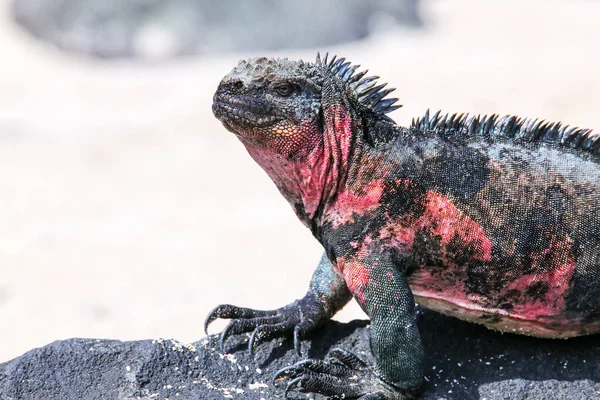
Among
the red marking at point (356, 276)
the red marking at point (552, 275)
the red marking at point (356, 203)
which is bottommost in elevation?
the red marking at point (552, 275)

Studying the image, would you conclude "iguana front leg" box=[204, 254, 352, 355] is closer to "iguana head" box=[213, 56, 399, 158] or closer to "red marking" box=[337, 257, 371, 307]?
"red marking" box=[337, 257, 371, 307]

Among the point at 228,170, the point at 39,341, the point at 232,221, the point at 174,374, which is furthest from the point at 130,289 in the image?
the point at 174,374

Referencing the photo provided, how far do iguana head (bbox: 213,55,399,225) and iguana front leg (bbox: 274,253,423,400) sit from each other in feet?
1.25

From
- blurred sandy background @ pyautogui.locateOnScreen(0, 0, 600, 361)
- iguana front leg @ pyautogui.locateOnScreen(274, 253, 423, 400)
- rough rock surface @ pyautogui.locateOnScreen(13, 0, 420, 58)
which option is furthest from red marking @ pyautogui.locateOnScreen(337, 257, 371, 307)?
rough rock surface @ pyautogui.locateOnScreen(13, 0, 420, 58)

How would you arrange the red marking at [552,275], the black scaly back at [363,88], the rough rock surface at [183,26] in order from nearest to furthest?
the red marking at [552,275], the black scaly back at [363,88], the rough rock surface at [183,26]

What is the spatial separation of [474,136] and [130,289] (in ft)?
17.5

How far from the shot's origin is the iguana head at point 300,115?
348cm

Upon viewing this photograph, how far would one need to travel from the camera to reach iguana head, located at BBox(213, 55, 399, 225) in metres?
3.48

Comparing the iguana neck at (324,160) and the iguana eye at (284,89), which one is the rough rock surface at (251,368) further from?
the iguana eye at (284,89)

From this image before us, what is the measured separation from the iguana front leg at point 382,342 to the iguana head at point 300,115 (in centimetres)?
38

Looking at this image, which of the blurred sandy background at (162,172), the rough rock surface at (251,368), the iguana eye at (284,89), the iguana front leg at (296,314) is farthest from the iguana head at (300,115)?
the blurred sandy background at (162,172)

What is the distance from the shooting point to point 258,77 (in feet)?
11.6

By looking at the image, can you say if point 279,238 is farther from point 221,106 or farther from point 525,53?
point 525,53

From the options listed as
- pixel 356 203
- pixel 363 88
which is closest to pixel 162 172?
pixel 363 88
